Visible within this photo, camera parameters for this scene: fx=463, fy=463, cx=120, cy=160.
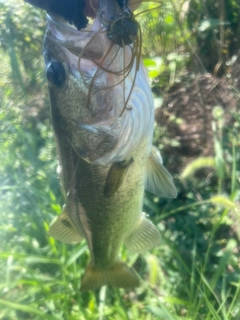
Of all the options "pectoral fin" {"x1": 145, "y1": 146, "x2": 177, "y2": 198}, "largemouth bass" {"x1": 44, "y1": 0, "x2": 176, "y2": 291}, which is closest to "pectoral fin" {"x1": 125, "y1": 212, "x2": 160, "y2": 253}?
"largemouth bass" {"x1": 44, "y1": 0, "x2": 176, "y2": 291}

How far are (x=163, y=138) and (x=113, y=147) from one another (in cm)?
185

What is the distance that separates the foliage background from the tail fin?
118mm

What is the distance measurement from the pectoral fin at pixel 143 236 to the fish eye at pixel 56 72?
646mm

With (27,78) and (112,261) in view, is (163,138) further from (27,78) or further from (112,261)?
(112,261)

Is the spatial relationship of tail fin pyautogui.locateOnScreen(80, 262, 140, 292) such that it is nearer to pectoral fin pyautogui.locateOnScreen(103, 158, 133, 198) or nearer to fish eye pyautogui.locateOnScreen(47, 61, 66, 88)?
pectoral fin pyautogui.locateOnScreen(103, 158, 133, 198)

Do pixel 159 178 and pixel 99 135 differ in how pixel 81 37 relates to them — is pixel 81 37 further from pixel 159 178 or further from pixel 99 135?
pixel 159 178

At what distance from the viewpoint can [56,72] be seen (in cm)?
103

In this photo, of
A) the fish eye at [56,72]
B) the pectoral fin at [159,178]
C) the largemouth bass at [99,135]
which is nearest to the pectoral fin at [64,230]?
the largemouth bass at [99,135]

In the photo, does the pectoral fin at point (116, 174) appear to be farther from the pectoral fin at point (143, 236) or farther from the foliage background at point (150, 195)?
the foliage background at point (150, 195)

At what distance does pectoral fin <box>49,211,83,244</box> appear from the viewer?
1412mm

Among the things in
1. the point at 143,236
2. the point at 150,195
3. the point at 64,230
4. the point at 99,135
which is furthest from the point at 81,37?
the point at 150,195

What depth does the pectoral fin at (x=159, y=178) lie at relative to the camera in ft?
4.47

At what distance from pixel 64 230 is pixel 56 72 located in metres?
0.58

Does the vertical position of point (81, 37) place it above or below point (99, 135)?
above
